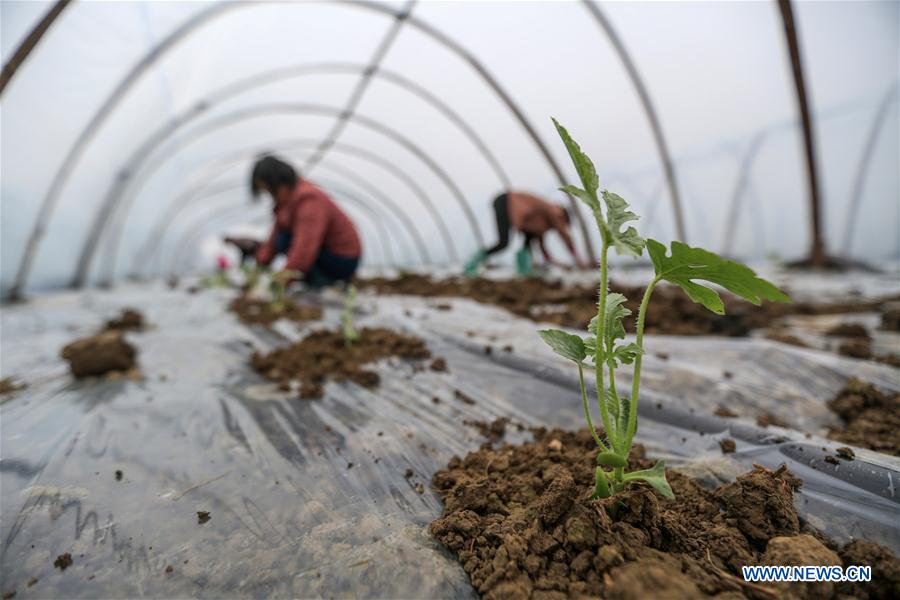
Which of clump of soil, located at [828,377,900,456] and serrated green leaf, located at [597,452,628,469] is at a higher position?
serrated green leaf, located at [597,452,628,469]

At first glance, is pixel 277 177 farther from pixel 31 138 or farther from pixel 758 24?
pixel 758 24

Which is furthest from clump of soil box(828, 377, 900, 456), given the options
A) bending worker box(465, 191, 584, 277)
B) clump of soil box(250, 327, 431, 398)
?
bending worker box(465, 191, 584, 277)

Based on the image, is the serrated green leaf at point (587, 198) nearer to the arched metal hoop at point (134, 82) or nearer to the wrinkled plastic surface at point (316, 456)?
the wrinkled plastic surface at point (316, 456)

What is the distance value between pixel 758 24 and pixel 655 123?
128 cm

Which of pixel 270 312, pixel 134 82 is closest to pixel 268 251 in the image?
pixel 270 312

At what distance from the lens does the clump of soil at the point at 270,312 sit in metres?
2.72

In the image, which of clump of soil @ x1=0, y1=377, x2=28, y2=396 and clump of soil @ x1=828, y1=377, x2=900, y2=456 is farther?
clump of soil @ x1=0, y1=377, x2=28, y2=396

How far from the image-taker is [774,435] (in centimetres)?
103

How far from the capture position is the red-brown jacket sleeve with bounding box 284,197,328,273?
3.56 metres

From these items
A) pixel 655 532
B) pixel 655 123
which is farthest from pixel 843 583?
pixel 655 123

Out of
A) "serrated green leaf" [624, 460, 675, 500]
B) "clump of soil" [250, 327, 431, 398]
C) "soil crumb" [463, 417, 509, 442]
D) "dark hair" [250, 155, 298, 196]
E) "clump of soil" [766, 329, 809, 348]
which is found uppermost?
"dark hair" [250, 155, 298, 196]

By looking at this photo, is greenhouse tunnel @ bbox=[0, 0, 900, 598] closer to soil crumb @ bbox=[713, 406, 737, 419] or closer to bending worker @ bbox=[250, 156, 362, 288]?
soil crumb @ bbox=[713, 406, 737, 419]

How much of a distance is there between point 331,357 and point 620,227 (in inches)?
60.8

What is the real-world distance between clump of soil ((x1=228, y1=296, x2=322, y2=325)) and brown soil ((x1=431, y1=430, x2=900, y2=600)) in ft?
6.98
